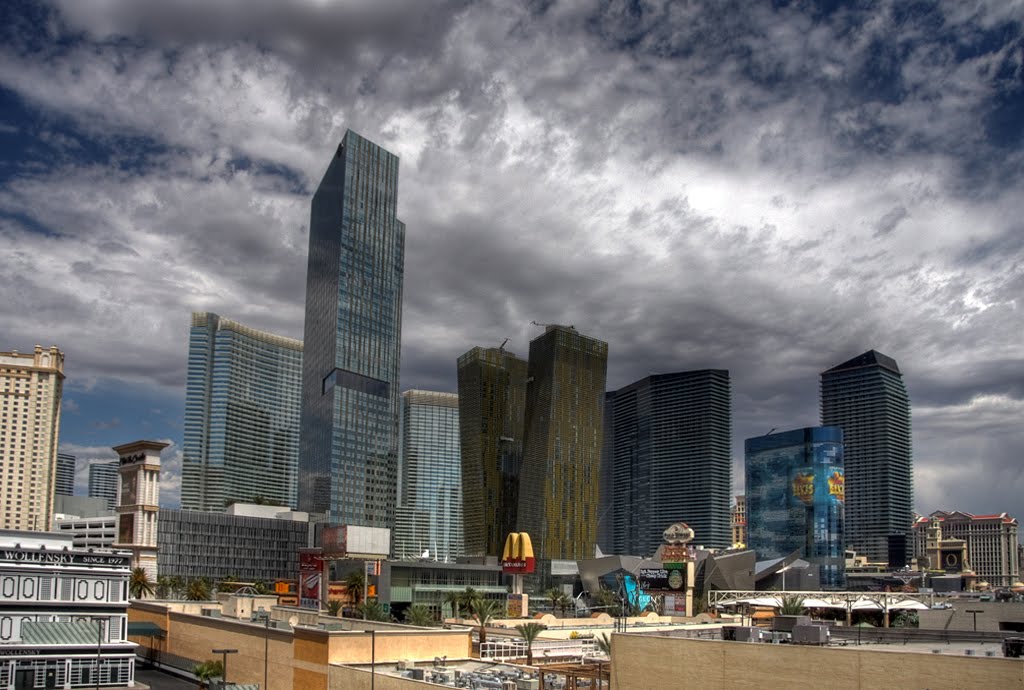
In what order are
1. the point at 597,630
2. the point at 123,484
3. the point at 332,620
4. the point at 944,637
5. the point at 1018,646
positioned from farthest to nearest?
the point at 123,484, the point at 597,630, the point at 332,620, the point at 944,637, the point at 1018,646

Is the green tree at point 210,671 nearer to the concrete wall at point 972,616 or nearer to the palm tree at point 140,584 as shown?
the concrete wall at point 972,616

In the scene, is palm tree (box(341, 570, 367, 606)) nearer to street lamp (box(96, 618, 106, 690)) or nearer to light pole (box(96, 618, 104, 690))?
street lamp (box(96, 618, 106, 690))

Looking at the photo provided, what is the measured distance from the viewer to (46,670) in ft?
310

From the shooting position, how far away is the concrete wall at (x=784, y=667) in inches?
1629

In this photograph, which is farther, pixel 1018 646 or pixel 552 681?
pixel 552 681

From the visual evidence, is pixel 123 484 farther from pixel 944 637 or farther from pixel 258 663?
pixel 944 637

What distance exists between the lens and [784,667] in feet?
155

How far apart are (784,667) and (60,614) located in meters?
80.4

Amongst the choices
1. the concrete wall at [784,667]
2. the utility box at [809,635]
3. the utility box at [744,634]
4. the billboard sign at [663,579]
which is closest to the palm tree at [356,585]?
the billboard sign at [663,579]

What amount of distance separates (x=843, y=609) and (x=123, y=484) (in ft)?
442

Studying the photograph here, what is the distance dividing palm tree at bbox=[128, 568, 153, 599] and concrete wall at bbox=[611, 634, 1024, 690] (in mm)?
136092

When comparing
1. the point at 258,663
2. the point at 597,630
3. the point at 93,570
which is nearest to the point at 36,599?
the point at 93,570

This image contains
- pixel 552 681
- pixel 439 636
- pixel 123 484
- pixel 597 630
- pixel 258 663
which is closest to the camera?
pixel 552 681

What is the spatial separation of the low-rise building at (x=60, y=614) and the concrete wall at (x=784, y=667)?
206 feet
